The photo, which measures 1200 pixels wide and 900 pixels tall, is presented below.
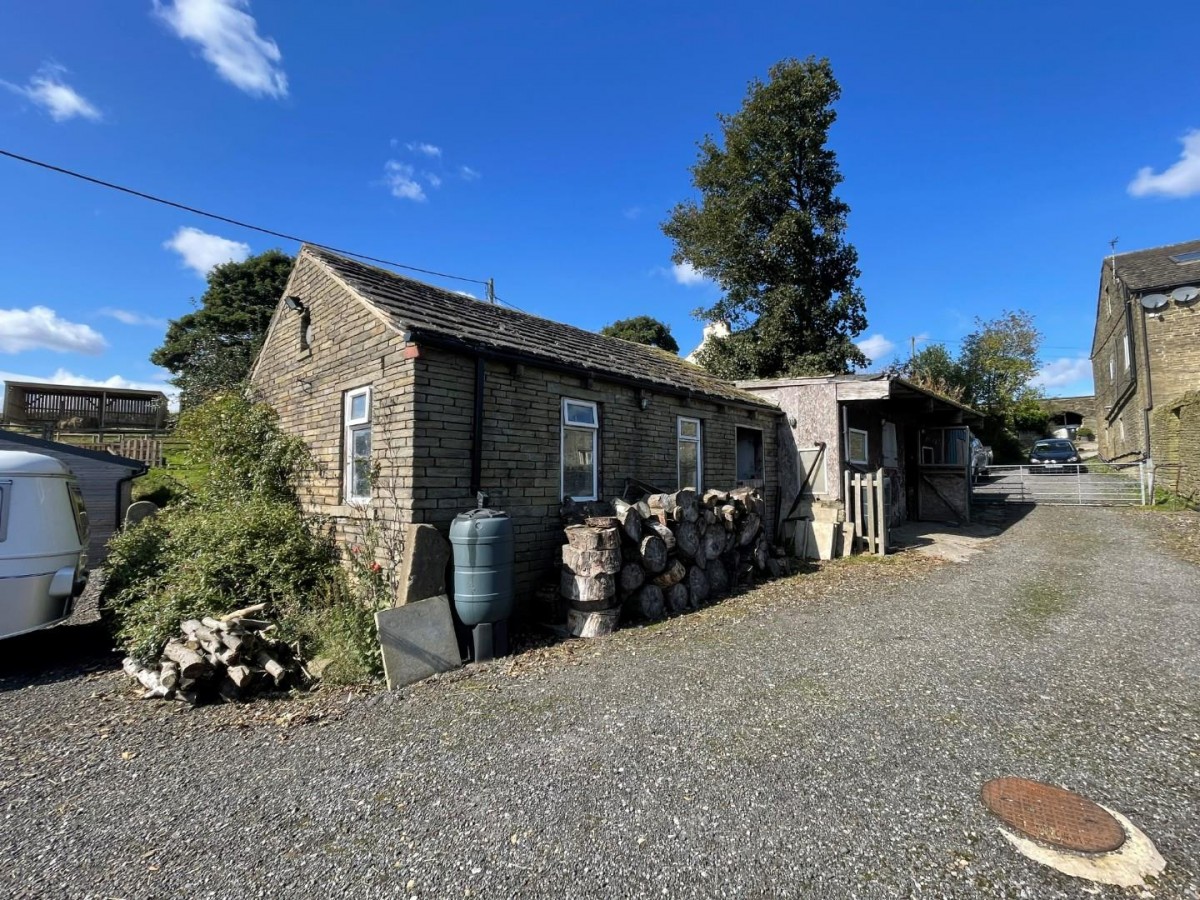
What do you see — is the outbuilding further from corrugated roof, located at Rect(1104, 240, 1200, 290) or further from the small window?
corrugated roof, located at Rect(1104, 240, 1200, 290)

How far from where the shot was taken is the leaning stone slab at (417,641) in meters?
5.05

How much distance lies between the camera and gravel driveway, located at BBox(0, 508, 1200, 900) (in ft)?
8.47

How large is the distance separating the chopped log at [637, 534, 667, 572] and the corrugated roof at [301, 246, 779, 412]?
2.67 metres

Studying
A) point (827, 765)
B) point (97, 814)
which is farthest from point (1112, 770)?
point (97, 814)

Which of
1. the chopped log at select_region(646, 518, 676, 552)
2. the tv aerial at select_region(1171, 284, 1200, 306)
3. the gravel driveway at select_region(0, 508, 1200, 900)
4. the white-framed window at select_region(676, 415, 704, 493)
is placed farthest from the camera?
the tv aerial at select_region(1171, 284, 1200, 306)

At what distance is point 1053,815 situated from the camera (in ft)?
9.52

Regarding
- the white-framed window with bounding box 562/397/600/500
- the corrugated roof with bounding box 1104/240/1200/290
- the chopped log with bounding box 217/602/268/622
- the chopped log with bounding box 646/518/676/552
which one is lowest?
the chopped log with bounding box 217/602/268/622

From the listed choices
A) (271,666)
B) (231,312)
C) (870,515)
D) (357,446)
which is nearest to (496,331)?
(357,446)

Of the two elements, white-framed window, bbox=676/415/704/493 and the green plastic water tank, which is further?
white-framed window, bbox=676/415/704/493

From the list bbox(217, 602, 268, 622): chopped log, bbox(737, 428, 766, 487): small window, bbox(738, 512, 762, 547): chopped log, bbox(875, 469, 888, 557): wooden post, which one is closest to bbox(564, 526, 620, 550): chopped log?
bbox(738, 512, 762, 547): chopped log

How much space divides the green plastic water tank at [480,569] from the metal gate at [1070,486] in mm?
19786

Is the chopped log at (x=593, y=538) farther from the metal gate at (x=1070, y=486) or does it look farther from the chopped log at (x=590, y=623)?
the metal gate at (x=1070, y=486)

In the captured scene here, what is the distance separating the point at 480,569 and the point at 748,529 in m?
4.92

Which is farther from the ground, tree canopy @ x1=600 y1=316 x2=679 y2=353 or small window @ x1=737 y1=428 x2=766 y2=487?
tree canopy @ x1=600 y1=316 x2=679 y2=353
